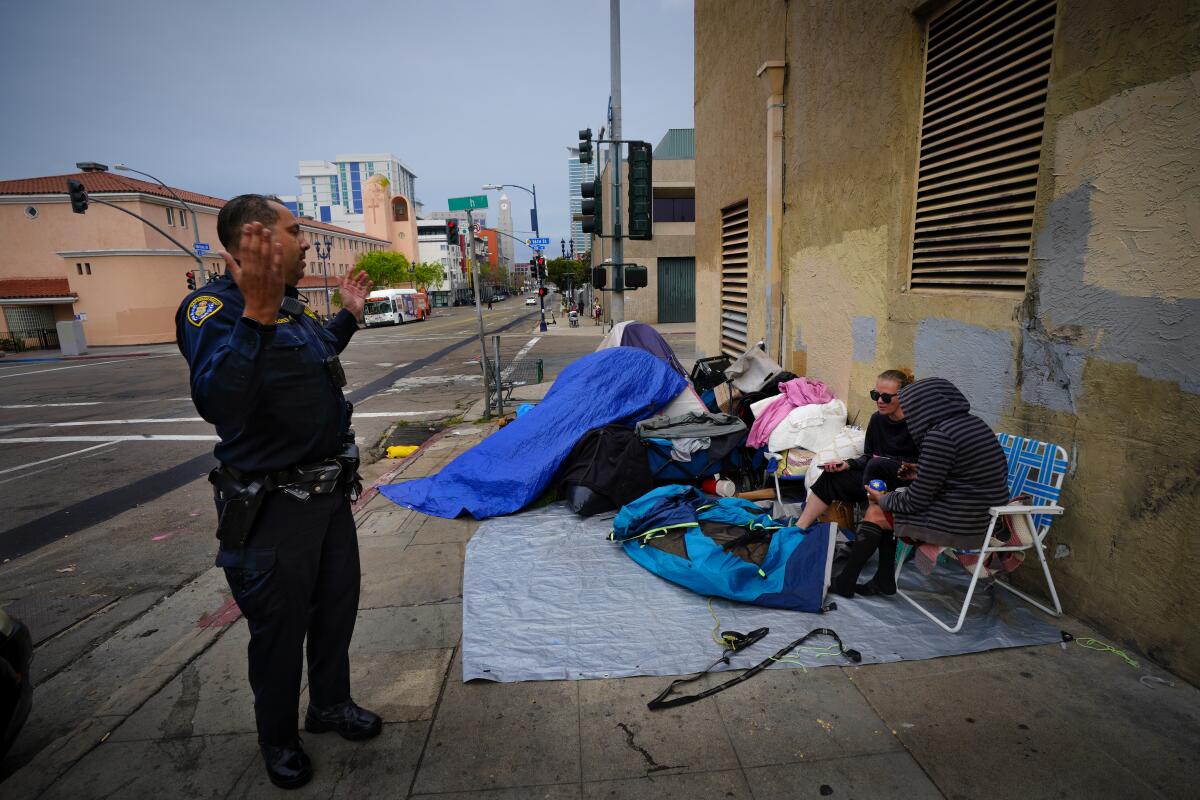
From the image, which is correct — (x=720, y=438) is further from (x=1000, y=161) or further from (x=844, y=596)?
(x=1000, y=161)

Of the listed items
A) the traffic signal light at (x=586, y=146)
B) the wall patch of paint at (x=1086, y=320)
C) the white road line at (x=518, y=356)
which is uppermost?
the traffic signal light at (x=586, y=146)

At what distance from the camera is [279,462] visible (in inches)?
95.2

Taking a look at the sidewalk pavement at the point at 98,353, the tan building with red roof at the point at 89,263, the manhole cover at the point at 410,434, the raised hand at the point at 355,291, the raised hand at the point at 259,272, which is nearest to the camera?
the raised hand at the point at 259,272

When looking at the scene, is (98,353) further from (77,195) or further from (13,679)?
(13,679)

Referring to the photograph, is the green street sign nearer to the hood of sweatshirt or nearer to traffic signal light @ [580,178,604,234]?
traffic signal light @ [580,178,604,234]

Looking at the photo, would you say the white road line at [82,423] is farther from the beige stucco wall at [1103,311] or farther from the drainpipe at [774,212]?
the beige stucco wall at [1103,311]

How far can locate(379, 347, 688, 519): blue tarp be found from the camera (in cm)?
569

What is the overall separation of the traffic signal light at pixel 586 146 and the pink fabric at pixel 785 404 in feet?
24.4

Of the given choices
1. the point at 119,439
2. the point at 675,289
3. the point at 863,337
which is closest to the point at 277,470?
the point at 863,337

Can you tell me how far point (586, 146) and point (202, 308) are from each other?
10649 millimetres

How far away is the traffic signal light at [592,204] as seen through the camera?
10727mm

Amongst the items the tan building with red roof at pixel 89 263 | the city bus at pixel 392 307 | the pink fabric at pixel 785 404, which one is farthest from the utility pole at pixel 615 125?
the tan building with red roof at pixel 89 263

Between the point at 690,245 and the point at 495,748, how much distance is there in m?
29.9

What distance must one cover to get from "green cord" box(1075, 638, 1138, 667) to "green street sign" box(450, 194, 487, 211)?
8269 mm
